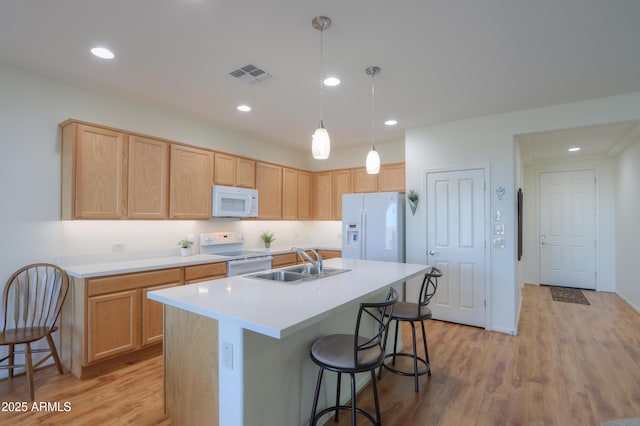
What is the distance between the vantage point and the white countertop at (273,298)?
1.45 meters

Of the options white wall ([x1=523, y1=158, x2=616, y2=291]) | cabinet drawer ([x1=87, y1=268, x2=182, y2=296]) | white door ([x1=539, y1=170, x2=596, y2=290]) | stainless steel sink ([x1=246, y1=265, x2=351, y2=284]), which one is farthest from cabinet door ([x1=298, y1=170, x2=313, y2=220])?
white wall ([x1=523, y1=158, x2=616, y2=291])

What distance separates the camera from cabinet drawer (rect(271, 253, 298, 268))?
456cm

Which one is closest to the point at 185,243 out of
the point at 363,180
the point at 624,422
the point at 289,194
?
the point at 289,194

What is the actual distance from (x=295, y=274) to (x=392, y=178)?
2.97 meters

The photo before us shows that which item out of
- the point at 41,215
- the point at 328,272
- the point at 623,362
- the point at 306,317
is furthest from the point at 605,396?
the point at 41,215

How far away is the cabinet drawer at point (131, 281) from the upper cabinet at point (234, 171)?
1385 mm

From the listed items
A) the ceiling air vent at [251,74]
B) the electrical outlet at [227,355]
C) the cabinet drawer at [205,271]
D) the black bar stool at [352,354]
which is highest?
the ceiling air vent at [251,74]

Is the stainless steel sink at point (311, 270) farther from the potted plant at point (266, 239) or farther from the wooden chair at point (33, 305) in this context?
the potted plant at point (266, 239)

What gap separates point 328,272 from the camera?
8.95 ft

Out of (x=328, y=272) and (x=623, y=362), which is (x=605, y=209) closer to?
(x=623, y=362)

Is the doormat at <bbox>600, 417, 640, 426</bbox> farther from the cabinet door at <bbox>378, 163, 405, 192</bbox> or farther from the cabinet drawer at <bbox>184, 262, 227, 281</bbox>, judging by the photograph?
the cabinet drawer at <bbox>184, 262, 227, 281</bbox>

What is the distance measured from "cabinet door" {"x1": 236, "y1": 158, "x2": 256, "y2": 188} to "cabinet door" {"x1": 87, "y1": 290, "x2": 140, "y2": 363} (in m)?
2.02

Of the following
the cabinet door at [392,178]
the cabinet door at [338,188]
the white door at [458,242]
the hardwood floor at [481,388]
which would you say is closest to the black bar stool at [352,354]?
the hardwood floor at [481,388]

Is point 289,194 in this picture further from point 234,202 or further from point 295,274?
point 295,274
